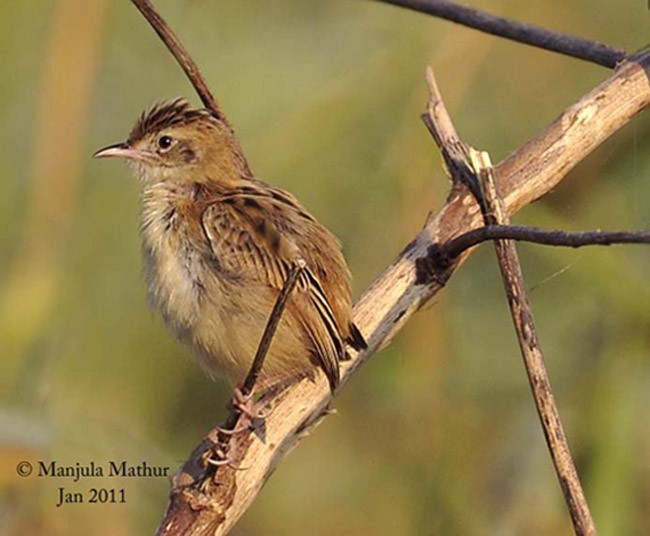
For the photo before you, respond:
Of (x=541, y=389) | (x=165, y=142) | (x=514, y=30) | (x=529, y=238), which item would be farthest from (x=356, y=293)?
(x=529, y=238)

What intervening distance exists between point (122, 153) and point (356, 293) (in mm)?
1239

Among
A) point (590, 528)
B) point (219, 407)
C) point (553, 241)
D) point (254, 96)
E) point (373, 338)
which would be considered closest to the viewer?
point (553, 241)

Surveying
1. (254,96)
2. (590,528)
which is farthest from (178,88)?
(590,528)

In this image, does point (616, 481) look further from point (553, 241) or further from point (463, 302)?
point (553, 241)

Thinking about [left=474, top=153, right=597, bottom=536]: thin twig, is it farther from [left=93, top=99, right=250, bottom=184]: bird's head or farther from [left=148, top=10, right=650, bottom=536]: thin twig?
[left=93, top=99, right=250, bottom=184]: bird's head

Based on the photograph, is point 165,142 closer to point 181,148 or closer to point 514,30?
point 181,148

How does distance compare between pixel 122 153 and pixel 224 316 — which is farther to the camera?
pixel 122 153

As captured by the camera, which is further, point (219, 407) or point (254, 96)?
point (254, 96)

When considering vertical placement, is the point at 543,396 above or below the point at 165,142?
below

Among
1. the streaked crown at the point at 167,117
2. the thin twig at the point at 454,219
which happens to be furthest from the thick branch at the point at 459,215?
the streaked crown at the point at 167,117

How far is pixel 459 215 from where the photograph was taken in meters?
3.47

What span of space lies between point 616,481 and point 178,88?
215 centimetres

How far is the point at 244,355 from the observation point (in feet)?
11.5

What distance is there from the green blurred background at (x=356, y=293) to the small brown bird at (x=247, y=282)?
1358 mm
